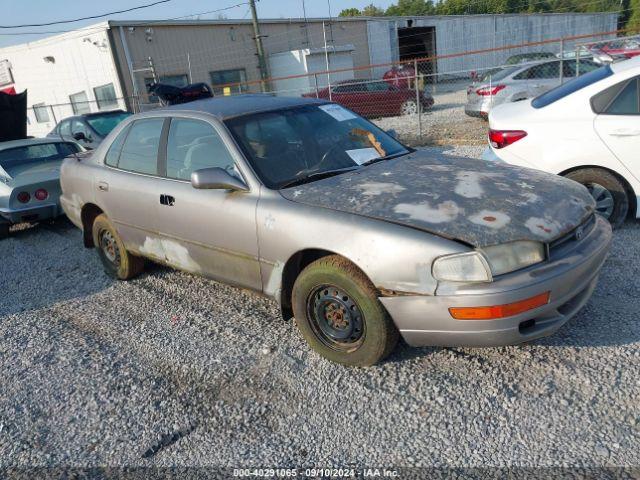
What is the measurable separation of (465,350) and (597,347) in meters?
0.77

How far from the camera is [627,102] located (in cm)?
451

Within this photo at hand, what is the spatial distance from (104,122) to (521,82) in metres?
9.68

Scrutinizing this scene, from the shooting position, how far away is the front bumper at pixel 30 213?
6.71 meters

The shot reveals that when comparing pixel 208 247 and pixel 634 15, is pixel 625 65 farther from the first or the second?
pixel 634 15

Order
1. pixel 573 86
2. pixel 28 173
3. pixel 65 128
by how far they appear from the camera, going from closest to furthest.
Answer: pixel 573 86 → pixel 28 173 → pixel 65 128

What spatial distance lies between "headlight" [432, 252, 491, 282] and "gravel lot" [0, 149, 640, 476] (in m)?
0.69

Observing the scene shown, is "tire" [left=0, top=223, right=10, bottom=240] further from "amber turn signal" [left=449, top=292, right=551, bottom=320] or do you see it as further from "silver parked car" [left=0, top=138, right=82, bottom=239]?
"amber turn signal" [left=449, top=292, right=551, bottom=320]

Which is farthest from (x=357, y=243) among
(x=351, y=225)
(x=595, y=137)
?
(x=595, y=137)

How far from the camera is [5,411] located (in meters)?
3.07

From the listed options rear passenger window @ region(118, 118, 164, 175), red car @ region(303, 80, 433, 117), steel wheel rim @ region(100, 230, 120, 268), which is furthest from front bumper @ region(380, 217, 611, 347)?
red car @ region(303, 80, 433, 117)

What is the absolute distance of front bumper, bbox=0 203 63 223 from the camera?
22.0 feet

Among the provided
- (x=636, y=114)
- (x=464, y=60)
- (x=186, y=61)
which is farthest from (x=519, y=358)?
→ (x=464, y=60)

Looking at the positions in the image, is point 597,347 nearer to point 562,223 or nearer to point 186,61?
point 562,223

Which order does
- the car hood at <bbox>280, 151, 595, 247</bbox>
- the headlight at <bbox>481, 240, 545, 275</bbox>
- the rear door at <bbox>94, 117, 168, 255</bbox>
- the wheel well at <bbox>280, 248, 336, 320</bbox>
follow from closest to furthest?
the headlight at <bbox>481, 240, 545, 275</bbox>, the car hood at <bbox>280, 151, 595, 247</bbox>, the wheel well at <bbox>280, 248, 336, 320</bbox>, the rear door at <bbox>94, 117, 168, 255</bbox>
